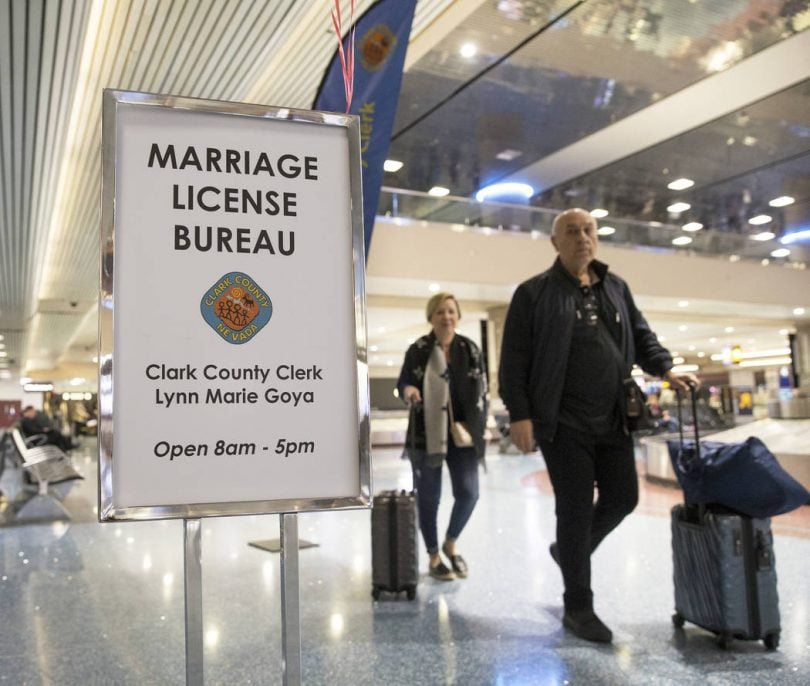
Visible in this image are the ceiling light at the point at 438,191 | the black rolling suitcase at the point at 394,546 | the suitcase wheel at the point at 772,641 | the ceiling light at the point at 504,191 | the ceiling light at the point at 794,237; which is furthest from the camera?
the ceiling light at the point at 794,237

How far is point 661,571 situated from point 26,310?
19.3 metres

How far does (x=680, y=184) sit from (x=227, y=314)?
15.0 meters

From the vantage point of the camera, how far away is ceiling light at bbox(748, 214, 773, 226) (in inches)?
659

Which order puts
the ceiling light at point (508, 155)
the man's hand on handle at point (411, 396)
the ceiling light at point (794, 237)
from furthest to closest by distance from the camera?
the ceiling light at point (794, 237)
the ceiling light at point (508, 155)
the man's hand on handle at point (411, 396)

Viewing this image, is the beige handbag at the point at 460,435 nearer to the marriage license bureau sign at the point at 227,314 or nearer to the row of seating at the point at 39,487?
the marriage license bureau sign at the point at 227,314

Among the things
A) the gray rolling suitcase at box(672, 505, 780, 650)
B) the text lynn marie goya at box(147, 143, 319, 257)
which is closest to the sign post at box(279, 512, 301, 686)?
the text lynn marie goya at box(147, 143, 319, 257)

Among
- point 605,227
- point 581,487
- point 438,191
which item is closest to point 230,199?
point 581,487

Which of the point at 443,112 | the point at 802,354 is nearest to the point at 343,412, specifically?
the point at 443,112

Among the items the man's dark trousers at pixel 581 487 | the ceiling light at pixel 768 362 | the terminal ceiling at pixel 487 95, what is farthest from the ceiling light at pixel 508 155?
the ceiling light at pixel 768 362

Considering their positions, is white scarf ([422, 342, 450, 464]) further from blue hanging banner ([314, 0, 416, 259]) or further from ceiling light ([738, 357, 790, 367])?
ceiling light ([738, 357, 790, 367])

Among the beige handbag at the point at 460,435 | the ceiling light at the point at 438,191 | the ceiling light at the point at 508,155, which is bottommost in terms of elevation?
the beige handbag at the point at 460,435

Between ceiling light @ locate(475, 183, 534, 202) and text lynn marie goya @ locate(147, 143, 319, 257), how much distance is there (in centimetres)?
1365

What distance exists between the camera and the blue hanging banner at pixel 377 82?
3.48 m

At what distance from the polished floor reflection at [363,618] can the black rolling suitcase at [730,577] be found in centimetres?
9
